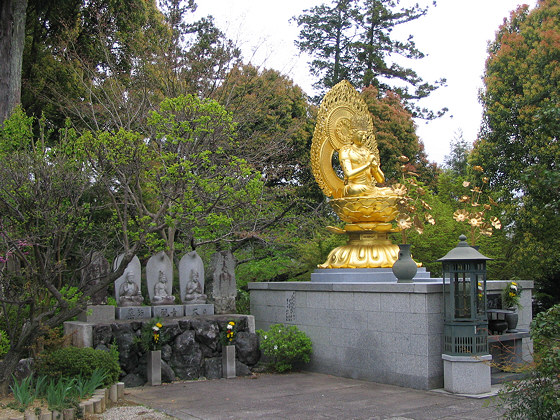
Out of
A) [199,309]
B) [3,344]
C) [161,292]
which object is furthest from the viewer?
[199,309]

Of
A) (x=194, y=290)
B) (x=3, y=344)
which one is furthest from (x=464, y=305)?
(x=3, y=344)

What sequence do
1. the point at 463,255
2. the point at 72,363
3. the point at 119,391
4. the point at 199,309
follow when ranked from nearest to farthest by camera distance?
1. the point at 72,363
2. the point at 119,391
3. the point at 463,255
4. the point at 199,309

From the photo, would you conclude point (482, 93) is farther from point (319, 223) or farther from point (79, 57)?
point (79, 57)

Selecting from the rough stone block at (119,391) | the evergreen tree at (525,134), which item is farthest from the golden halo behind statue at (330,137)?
the rough stone block at (119,391)

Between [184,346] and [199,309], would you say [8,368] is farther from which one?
[199,309]

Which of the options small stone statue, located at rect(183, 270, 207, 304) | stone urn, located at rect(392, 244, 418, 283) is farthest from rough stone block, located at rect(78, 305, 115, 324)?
stone urn, located at rect(392, 244, 418, 283)

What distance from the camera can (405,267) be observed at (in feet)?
30.0

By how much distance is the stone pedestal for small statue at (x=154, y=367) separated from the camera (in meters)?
9.04

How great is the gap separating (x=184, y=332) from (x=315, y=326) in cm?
230

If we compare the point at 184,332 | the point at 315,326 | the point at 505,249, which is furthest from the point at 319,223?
the point at 184,332

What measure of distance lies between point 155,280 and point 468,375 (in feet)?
17.9

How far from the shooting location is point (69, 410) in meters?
6.28

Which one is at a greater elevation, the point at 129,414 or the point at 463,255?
the point at 463,255

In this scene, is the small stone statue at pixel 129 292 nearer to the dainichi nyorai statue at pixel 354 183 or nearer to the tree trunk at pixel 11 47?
the dainichi nyorai statue at pixel 354 183
